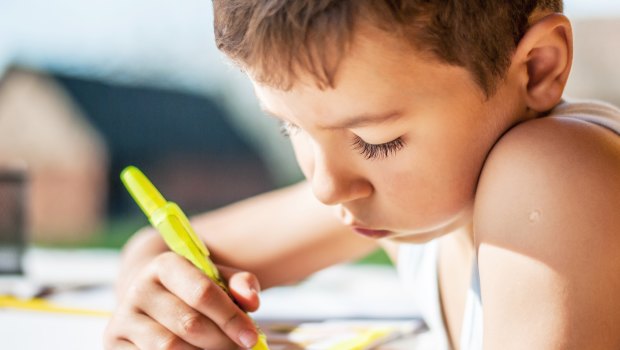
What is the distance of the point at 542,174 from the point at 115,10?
5.30 ft

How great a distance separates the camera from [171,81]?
191cm

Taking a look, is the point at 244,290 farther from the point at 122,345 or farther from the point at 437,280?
the point at 437,280

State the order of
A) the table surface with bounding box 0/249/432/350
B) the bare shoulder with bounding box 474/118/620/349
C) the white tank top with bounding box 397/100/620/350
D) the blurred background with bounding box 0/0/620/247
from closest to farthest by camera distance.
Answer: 1. the bare shoulder with bounding box 474/118/620/349
2. the white tank top with bounding box 397/100/620/350
3. the table surface with bounding box 0/249/432/350
4. the blurred background with bounding box 0/0/620/247

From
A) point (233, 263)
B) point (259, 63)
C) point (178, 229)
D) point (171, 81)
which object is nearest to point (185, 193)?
point (171, 81)

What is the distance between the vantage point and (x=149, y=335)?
0.57 m

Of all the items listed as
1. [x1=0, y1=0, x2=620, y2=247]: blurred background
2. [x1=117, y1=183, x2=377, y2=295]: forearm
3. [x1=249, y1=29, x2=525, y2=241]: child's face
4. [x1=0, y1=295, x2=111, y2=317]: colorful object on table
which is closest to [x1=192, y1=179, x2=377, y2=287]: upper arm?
[x1=117, y1=183, x2=377, y2=295]: forearm

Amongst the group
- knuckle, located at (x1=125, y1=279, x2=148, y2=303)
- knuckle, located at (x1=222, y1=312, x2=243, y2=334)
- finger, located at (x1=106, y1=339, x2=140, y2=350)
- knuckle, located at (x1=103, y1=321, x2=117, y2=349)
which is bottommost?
knuckle, located at (x1=222, y1=312, x2=243, y2=334)

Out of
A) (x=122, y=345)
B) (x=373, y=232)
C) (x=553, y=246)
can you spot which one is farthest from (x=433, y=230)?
(x=122, y=345)

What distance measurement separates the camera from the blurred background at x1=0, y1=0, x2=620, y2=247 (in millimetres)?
1861

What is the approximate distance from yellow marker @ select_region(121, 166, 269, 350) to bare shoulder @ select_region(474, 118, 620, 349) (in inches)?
7.8

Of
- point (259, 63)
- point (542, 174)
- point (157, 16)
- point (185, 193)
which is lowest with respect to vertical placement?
point (185, 193)

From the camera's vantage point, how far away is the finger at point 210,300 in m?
0.55

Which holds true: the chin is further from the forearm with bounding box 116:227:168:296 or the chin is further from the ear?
the forearm with bounding box 116:227:168:296

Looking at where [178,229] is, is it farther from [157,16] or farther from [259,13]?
[157,16]
